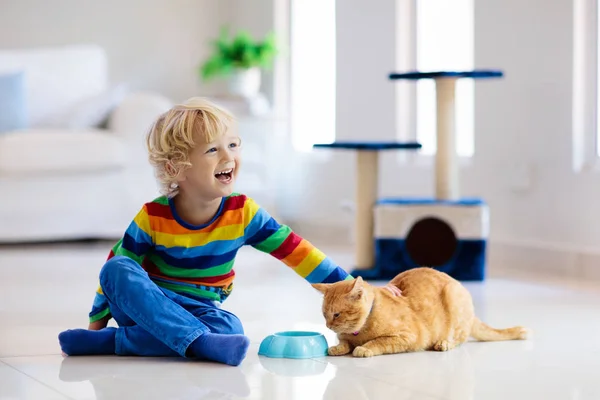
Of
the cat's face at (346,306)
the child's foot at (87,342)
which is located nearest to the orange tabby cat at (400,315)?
the cat's face at (346,306)

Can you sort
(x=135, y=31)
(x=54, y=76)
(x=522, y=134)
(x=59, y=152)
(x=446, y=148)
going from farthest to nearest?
(x=135, y=31)
(x=54, y=76)
(x=59, y=152)
(x=522, y=134)
(x=446, y=148)

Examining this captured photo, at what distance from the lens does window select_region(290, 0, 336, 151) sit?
4.99 m

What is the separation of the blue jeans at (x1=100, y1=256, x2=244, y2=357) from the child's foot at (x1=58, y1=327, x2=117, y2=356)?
4cm

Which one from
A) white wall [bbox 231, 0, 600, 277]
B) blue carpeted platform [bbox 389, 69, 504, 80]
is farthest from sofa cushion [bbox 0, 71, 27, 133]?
blue carpeted platform [bbox 389, 69, 504, 80]

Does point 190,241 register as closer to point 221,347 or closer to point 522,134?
point 221,347

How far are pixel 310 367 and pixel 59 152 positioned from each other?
2.83m

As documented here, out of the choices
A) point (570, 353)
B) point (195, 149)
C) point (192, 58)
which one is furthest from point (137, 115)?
point (570, 353)

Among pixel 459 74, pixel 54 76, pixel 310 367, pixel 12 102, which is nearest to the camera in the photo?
pixel 310 367

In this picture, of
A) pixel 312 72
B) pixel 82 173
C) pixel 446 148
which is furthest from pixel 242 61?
pixel 446 148

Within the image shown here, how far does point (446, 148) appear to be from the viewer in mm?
3410

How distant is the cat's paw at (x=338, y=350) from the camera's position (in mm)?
1947

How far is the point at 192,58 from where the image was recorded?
5934mm

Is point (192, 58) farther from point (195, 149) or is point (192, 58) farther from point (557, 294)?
point (195, 149)

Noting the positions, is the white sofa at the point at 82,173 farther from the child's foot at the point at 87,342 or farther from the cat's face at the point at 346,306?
the cat's face at the point at 346,306
